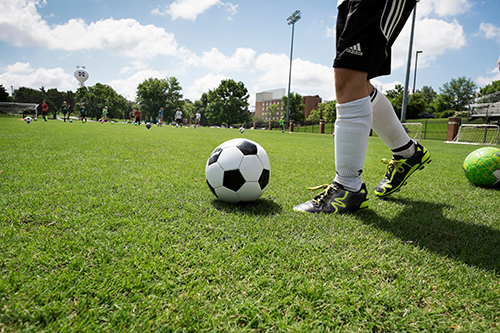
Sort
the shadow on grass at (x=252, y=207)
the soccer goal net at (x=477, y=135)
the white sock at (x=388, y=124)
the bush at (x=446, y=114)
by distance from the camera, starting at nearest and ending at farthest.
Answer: the shadow on grass at (x=252, y=207) < the white sock at (x=388, y=124) < the soccer goal net at (x=477, y=135) < the bush at (x=446, y=114)

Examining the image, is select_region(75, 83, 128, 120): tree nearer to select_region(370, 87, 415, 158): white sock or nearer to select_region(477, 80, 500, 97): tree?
select_region(370, 87, 415, 158): white sock

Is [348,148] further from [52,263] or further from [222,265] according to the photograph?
[52,263]

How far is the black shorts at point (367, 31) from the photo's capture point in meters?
1.78

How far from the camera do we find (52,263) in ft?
4.05

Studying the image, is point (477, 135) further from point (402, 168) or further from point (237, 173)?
point (237, 173)

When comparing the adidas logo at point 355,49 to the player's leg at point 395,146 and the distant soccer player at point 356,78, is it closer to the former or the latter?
the distant soccer player at point 356,78

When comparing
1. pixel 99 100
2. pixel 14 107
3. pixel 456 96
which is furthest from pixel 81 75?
pixel 456 96

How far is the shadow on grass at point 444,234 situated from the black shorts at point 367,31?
1.17m

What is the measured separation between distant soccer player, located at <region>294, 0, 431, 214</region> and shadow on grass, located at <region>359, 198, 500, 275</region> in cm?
29

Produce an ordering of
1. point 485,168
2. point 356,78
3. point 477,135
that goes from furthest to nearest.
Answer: point 477,135 < point 485,168 < point 356,78

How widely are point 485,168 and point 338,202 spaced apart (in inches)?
102

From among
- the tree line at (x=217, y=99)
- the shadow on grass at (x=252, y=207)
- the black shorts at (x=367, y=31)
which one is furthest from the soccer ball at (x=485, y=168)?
the tree line at (x=217, y=99)

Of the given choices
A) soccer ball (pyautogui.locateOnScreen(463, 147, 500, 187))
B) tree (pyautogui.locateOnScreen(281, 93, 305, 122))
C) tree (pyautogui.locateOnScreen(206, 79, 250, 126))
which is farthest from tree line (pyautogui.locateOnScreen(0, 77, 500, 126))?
soccer ball (pyautogui.locateOnScreen(463, 147, 500, 187))

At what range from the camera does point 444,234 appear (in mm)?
1767
